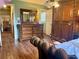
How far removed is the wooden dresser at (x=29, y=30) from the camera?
683cm

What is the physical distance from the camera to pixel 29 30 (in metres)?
7.12

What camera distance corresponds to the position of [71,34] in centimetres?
514

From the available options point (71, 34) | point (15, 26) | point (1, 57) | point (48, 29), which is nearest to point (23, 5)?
point (15, 26)

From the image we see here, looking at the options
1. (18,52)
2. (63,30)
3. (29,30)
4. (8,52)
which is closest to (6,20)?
(29,30)

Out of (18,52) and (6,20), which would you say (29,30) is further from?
(6,20)

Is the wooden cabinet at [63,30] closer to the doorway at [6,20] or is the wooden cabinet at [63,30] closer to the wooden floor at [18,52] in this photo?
the wooden floor at [18,52]

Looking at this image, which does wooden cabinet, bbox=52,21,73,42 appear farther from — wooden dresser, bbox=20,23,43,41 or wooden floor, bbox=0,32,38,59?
wooden floor, bbox=0,32,38,59

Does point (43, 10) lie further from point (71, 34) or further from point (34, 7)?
point (71, 34)

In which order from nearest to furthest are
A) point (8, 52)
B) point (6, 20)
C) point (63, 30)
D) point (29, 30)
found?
point (8, 52) → point (63, 30) → point (29, 30) → point (6, 20)

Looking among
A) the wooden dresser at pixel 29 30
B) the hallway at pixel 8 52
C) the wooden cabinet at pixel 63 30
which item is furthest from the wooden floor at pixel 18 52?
the wooden dresser at pixel 29 30

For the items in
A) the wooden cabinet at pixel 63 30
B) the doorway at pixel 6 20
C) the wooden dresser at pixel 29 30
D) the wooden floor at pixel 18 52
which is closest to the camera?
the wooden floor at pixel 18 52

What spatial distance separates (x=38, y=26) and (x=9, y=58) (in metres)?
4.06

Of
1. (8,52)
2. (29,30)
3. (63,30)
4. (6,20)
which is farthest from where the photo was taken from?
(6,20)

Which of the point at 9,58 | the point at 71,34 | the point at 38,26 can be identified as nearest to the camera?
the point at 9,58
